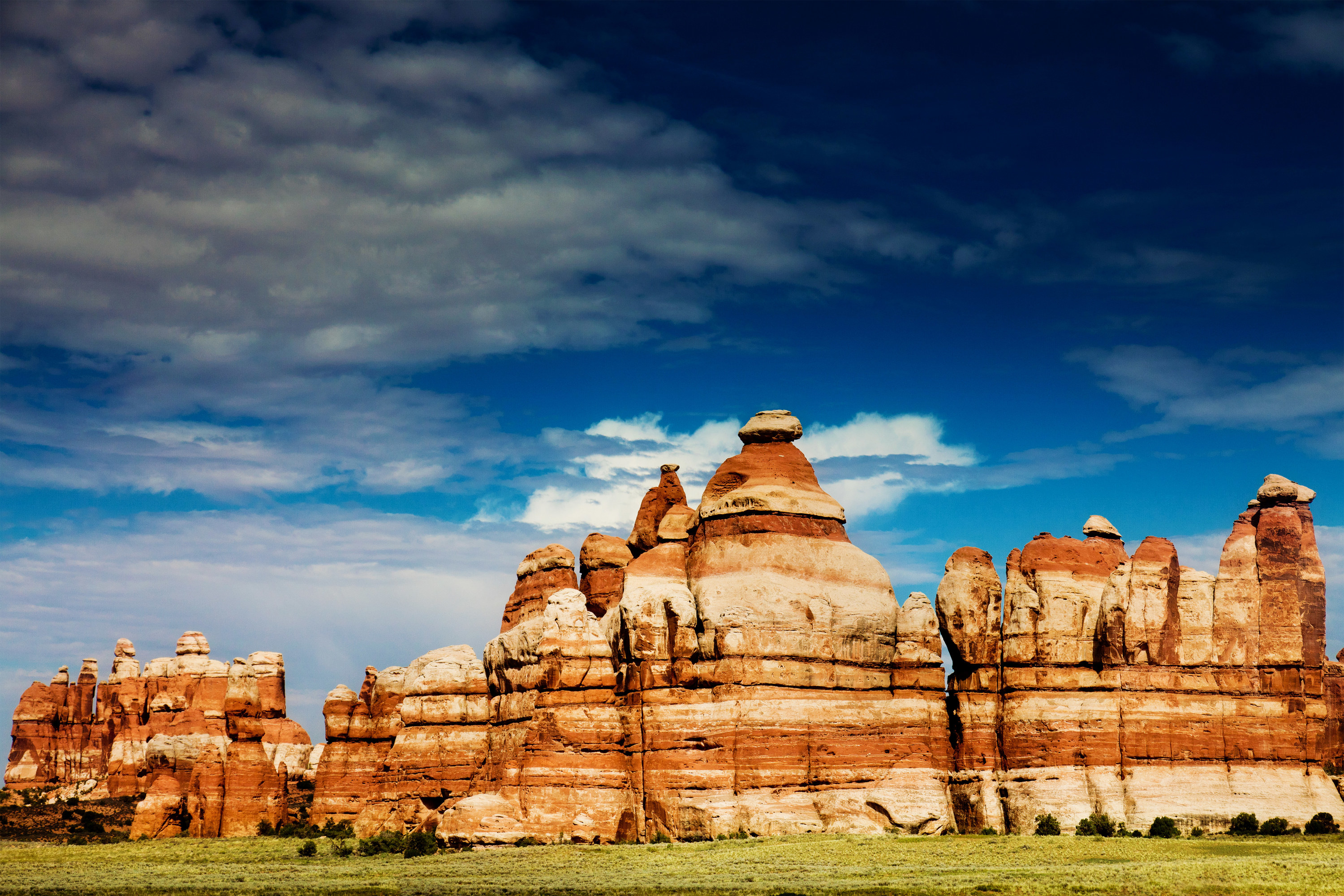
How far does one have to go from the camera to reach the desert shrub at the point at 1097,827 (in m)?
57.4

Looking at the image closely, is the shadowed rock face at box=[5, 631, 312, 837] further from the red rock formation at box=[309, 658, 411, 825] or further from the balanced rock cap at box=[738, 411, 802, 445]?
the balanced rock cap at box=[738, 411, 802, 445]

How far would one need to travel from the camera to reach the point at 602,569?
76875mm

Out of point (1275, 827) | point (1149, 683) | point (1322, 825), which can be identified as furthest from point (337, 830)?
point (1322, 825)

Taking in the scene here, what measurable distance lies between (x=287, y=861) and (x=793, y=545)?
27169mm

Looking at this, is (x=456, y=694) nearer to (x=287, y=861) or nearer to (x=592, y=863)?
(x=287, y=861)

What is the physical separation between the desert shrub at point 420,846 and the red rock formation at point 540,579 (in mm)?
17703

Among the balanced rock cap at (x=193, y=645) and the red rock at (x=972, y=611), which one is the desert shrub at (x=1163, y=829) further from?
the balanced rock cap at (x=193, y=645)

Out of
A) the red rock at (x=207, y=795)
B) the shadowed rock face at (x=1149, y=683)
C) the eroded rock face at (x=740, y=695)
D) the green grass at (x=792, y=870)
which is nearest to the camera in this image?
the green grass at (x=792, y=870)

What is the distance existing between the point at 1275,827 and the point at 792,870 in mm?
23310

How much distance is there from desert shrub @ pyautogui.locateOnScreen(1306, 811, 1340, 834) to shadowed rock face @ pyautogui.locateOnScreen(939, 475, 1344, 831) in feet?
1.25

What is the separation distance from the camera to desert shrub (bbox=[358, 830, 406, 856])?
6397cm

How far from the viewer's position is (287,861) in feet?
202

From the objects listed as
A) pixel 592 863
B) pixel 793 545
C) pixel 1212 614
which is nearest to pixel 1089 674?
pixel 1212 614

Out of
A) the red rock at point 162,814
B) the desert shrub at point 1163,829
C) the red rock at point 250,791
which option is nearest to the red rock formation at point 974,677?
the desert shrub at point 1163,829
